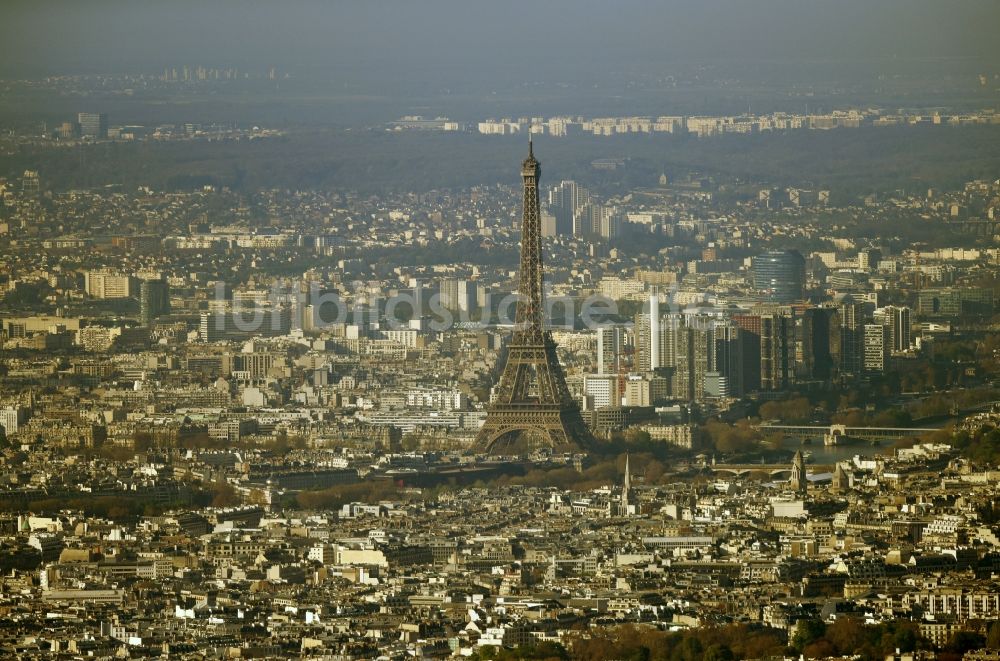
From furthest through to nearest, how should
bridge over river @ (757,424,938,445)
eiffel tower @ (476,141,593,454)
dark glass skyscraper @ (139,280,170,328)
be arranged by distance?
dark glass skyscraper @ (139,280,170,328), bridge over river @ (757,424,938,445), eiffel tower @ (476,141,593,454)

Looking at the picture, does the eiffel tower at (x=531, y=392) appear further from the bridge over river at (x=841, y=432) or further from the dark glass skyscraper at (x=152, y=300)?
the dark glass skyscraper at (x=152, y=300)

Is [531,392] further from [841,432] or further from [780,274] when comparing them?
[780,274]

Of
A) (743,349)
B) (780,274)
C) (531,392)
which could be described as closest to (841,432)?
(531,392)

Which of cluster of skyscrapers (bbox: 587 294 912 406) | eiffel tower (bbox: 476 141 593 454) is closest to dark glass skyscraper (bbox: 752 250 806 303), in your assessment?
cluster of skyscrapers (bbox: 587 294 912 406)

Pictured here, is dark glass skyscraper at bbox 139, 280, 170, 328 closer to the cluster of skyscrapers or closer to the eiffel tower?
the cluster of skyscrapers

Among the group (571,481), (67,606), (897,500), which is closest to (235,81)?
(571,481)

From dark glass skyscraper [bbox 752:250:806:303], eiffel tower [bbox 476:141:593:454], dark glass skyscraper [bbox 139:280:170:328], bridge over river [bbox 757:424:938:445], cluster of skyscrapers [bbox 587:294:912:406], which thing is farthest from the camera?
dark glass skyscraper [bbox 752:250:806:303]
